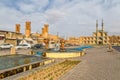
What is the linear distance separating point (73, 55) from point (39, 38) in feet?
184

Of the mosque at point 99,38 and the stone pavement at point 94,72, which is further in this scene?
the mosque at point 99,38

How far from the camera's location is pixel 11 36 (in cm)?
5738

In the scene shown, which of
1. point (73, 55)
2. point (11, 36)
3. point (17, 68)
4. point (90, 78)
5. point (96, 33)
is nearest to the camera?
point (90, 78)

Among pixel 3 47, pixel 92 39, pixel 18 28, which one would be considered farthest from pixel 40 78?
pixel 92 39

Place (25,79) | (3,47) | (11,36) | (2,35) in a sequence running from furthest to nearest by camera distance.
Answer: (11,36)
(2,35)
(3,47)
(25,79)

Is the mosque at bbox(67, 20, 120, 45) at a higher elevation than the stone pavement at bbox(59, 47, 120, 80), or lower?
higher

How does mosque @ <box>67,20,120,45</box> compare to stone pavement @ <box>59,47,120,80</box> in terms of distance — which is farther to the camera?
mosque @ <box>67,20,120,45</box>

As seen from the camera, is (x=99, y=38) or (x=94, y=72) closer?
(x=94, y=72)

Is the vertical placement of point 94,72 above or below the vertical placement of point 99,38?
below

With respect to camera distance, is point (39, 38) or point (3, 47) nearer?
point (3, 47)

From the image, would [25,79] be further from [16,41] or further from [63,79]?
[16,41]

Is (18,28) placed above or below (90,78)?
above

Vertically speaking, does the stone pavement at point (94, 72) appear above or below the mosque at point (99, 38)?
below

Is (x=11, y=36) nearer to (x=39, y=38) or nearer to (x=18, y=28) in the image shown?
(x=18, y=28)
